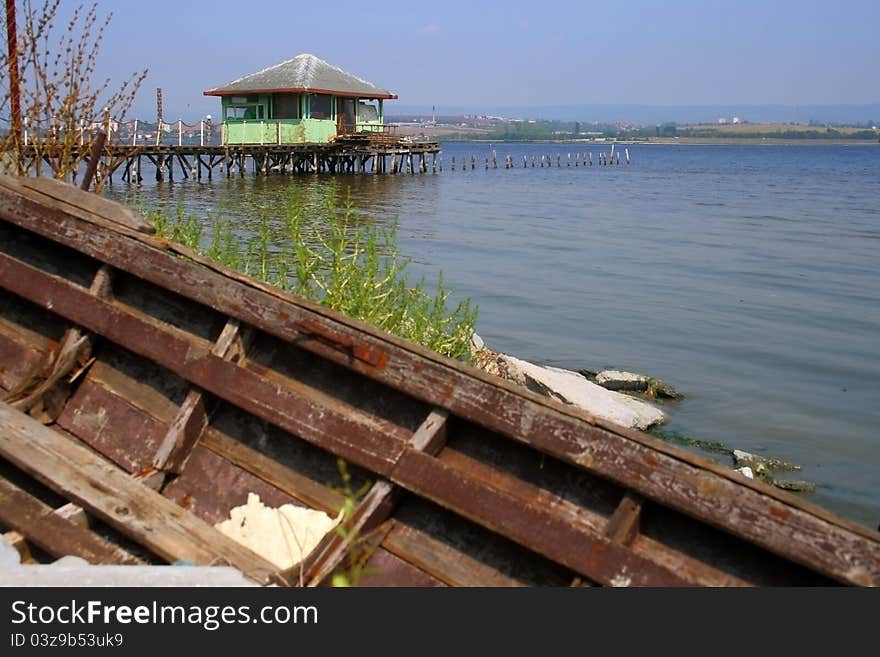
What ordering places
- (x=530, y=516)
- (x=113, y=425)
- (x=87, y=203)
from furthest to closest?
(x=87, y=203) → (x=113, y=425) → (x=530, y=516)

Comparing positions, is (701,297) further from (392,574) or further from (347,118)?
(347,118)

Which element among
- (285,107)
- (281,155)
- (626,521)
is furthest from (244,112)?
(626,521)

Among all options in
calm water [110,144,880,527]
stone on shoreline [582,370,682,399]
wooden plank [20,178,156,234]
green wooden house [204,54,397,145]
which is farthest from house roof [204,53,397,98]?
wooden plank [20,178,156,234]

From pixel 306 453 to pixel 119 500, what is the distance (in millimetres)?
828

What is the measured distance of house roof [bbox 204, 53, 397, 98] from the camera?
46.6m

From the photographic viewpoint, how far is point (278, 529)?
13.0 feet

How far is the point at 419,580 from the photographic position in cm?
361

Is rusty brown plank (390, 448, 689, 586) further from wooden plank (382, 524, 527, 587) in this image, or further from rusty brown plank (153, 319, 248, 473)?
rusty brown plank (153, 319, 248, 473)

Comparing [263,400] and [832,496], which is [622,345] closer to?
[832,496]

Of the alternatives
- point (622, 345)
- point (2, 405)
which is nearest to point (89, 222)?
point (2, 405)

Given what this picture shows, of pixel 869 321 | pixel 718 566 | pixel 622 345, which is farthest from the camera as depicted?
pixel 869 321

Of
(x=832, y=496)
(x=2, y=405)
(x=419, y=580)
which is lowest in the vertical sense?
(x=832, y=496)
